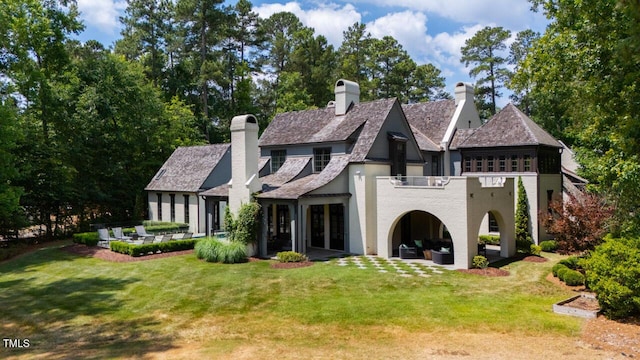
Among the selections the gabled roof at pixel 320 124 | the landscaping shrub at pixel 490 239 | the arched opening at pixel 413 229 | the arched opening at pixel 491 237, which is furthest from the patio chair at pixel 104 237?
the landscaping shrub at pixel 490 239

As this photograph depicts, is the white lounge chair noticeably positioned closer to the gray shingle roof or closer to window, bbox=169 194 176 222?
window, bbox=169 194 176 222

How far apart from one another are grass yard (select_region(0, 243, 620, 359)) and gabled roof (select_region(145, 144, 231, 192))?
11193mm

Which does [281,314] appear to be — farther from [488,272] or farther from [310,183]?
[310,183]

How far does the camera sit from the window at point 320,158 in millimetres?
26706

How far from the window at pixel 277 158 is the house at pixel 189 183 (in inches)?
179

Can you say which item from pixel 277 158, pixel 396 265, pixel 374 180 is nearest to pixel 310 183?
pixel 374 180

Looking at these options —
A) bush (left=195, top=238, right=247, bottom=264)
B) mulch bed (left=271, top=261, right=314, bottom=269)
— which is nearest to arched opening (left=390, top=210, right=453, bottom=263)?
mulch bed (left=271, top=261, right=314, bottom=269)

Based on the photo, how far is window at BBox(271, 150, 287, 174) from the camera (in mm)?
29312

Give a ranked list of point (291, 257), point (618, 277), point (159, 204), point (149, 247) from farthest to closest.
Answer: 1. point (159, 204)
2. point (149, 247)
3. point (291, 257)
4. point (618, 277)

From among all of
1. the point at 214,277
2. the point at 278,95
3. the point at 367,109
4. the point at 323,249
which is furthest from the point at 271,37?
the point at 214,277

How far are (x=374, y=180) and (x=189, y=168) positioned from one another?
52.6 ft

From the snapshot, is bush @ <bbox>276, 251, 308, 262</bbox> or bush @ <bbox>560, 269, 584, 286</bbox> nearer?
bush @ <bbox>560, 269, 584, 286</bbox>

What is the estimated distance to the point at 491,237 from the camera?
27656mm

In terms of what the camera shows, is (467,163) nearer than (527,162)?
No
